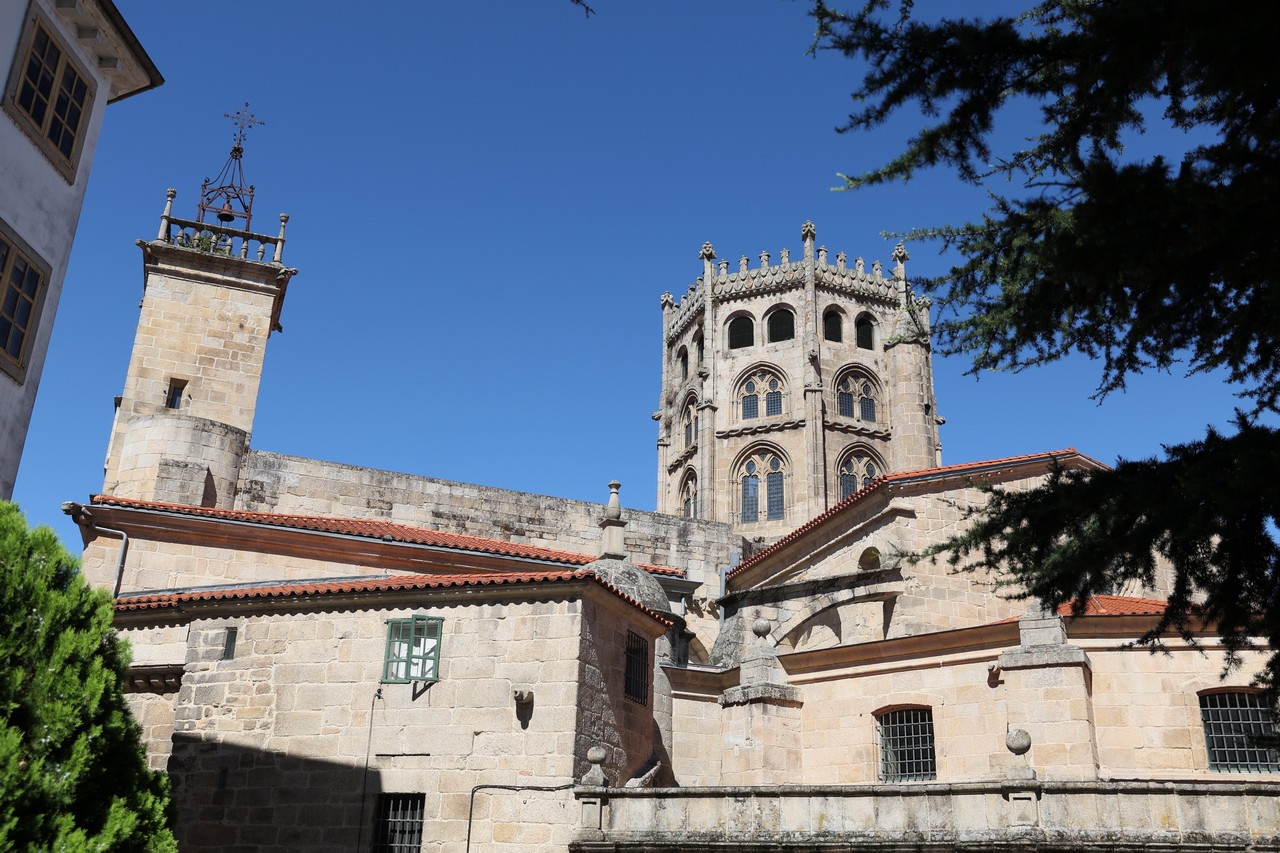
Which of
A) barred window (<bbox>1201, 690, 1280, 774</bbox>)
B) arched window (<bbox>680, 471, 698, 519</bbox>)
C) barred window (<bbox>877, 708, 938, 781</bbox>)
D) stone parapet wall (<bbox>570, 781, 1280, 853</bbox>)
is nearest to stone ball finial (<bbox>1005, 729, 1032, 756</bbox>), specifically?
stone parapet wall (<bbox>570, 781, 1280, 853</bbox>)

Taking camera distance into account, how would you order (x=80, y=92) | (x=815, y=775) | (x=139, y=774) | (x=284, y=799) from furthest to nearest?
(x=815, y=775) → (x=284, y=799) → (x=80, y=92) → (x=139, y=774)

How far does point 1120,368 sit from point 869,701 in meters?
11.1

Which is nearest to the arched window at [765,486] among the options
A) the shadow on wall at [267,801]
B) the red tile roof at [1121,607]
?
the red tile roof at [1121,607]

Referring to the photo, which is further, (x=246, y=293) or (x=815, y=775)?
(x=246, y=293)

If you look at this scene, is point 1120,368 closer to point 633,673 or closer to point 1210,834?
point 1210,834

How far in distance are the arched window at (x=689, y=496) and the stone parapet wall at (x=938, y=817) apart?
104 feet

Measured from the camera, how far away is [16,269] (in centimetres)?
1212

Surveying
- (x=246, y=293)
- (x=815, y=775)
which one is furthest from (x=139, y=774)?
(x=246, y=293)

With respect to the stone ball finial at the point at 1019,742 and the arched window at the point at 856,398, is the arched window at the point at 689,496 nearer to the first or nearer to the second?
the arched window at the point at 856,398

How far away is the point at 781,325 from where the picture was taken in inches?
1890

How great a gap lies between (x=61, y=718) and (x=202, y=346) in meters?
18.9

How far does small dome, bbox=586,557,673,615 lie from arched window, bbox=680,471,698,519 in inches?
985

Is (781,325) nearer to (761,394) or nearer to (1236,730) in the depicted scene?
(761,394)

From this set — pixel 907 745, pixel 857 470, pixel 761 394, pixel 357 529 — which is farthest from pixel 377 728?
pixel 761 394
